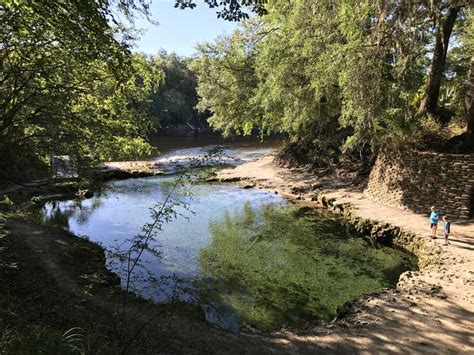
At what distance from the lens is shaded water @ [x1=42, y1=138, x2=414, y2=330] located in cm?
1039

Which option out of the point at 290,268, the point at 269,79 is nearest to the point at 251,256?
the point at 290,268

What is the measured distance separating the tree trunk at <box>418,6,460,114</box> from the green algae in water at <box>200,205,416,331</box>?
7.64 metres

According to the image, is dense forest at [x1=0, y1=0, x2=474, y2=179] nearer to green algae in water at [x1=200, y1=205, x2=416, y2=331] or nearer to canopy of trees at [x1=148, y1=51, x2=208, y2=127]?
green algae in water at [x1=200, y1=205, x2=416, y2=331]

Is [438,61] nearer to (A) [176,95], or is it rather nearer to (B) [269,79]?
(B) [269,79]

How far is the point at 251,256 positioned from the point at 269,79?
13.1 metres

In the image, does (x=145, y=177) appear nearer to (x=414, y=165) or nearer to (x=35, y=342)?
(x=414, y=165)

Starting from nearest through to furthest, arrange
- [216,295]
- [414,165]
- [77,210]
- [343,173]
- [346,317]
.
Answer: [346,317] → [216,295] → [414,165] → [77,210] → [343,173]

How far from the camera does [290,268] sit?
13031 millimetres

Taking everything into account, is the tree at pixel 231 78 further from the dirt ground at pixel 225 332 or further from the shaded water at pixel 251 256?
the dirt ground at pixel 225 332

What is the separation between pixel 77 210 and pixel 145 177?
10303mm

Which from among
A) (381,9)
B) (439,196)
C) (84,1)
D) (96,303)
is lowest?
(96,303)

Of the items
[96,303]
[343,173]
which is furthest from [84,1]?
[343,173]

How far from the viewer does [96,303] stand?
8680mm

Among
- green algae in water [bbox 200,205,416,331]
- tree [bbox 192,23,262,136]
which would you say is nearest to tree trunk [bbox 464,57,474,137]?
green algae in water [bbox 200,205,416,331]
